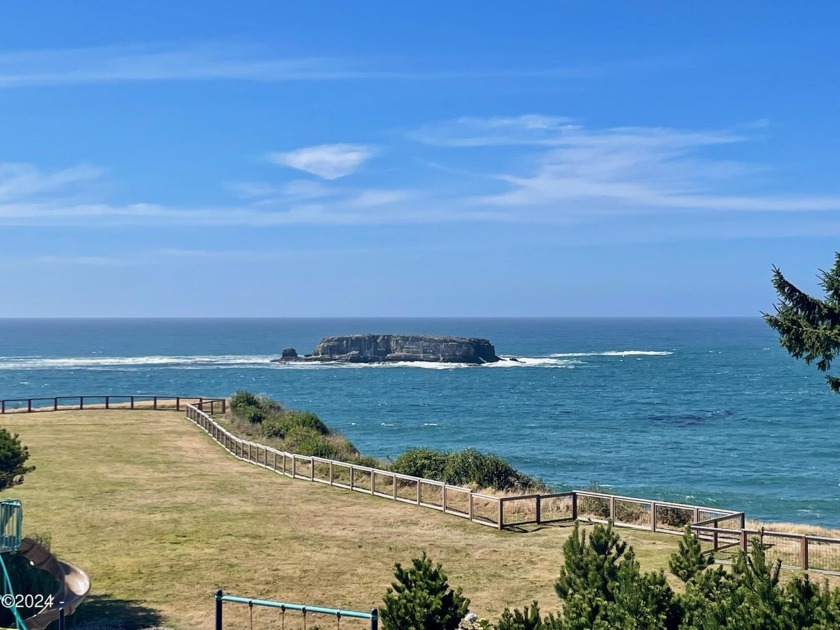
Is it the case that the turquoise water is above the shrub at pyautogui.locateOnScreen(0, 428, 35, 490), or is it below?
below

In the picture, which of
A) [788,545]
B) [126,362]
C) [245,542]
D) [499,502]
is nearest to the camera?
[788,545]

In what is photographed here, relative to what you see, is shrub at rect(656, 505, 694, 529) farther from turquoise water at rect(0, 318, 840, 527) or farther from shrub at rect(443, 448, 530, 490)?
turquoise water at rect(0, 318, 840, 527)

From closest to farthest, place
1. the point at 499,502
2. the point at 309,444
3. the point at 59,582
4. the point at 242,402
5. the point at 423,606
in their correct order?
the point at 423,606 → the point at 59,582 → the point at 499,502 → the point at 309,444 → the point at 242,402

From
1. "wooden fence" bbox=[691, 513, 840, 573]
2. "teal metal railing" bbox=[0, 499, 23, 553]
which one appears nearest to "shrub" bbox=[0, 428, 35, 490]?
"teal metal railing" bbox=[0, 499, 23, 553]

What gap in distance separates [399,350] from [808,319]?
6285 inches

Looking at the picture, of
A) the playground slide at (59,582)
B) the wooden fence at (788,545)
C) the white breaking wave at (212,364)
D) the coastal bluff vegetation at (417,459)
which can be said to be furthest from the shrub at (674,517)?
the white breaking wave at (212,364)

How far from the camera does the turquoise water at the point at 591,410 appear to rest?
169 ft

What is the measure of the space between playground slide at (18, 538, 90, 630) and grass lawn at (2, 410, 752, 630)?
89 centimetres

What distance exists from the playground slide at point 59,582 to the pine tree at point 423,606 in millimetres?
5206

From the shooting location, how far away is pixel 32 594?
507 inches

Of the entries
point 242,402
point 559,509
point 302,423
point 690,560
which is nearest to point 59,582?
point 690,560

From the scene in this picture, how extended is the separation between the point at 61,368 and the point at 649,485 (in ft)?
432

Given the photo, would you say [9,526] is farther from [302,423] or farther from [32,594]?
[302,423]

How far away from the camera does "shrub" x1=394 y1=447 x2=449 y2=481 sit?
3241 cm
